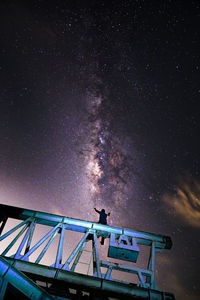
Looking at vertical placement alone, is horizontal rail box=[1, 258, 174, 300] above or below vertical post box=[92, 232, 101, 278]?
below

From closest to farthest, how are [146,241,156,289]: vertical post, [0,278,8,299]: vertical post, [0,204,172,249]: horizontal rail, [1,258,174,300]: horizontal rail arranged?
[0,278,8,299]: vertical post, [1,258,174,300]: horizontal rail, [146,241,156,289]: vertical post, [0,204,172,249]: horizontal rail

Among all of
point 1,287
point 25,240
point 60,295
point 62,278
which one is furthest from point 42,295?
point 25,240

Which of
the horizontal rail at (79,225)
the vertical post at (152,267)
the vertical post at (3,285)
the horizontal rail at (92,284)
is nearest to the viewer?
the vertical post at (3,285)

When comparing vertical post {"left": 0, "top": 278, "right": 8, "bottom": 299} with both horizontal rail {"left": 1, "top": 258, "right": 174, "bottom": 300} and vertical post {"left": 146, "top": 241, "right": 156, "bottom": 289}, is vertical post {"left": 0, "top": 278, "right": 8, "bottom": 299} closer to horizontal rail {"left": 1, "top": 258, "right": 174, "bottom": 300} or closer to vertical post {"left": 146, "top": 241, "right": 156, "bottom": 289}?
horizontal rail {"left": 1, "top": 258, "right": 174, "bottom": 300}

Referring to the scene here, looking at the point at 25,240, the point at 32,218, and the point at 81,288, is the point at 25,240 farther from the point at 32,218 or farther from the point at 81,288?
the point at 81,288

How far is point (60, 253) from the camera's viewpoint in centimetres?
534

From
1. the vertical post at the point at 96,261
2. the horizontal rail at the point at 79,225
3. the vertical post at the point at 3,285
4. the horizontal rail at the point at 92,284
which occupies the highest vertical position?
the horizontal rail at the point at 79,225

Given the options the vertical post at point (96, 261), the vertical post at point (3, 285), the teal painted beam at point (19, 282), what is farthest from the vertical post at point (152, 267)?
the vertical post at point (3, 285)

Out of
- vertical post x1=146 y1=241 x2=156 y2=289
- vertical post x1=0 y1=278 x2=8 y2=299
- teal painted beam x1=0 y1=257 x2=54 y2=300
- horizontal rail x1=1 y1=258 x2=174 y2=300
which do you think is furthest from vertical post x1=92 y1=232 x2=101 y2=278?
vertical post x1=0 y1=278 x2=8 y2=299

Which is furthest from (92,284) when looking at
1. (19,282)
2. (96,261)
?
(19,282)

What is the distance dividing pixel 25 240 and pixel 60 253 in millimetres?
1208

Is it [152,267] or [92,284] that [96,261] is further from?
[152,267]

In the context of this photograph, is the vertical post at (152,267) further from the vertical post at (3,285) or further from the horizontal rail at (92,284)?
the vertical post at (3,285)

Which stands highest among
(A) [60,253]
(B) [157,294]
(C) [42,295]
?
(A) [60,253]
